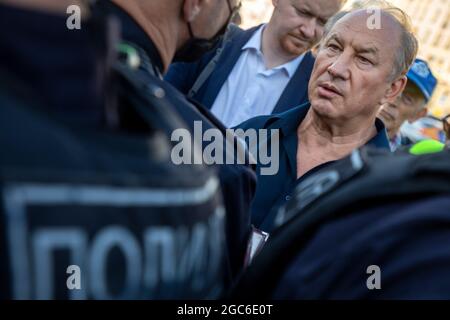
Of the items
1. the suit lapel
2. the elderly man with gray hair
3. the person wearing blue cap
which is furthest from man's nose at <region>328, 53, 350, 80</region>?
the person wearing blue cap

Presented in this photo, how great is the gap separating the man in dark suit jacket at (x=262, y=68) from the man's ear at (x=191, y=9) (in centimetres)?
104

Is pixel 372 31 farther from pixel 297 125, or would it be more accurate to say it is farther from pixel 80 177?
pixel 80 177

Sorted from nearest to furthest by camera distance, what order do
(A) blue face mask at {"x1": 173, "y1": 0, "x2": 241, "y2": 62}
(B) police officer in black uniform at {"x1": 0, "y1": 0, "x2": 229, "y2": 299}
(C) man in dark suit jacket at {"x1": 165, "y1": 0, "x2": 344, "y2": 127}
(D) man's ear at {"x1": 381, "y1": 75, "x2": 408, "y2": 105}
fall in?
(B) police officer in black uniform at {"x1": 0, "y1": 0, "x2": 229, "y2": 299} → (A) blue face mask at {"x1": 173, "y1": 0, "x2": 241, "y2": 62} → (D) man's ear at {"x1": 381, "y1": 75, "x2": 408, "y2": 105} → (C) man in dark suit jacket at {"x1": 165, "y1": 0, "x2": 344, "y2": 127}

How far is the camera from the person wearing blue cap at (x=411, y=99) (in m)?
3.01

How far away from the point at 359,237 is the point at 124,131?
0.35m

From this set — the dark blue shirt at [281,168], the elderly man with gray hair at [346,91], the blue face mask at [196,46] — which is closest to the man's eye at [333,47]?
the elderly man with gray hair at [346,91]

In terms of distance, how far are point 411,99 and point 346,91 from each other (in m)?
1.20

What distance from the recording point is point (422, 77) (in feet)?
9.91

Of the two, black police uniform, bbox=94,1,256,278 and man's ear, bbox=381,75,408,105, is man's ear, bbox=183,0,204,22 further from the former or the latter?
man's ear, bbox=381,75,408,105

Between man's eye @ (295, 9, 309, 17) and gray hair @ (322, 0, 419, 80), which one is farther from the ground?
man's eye @ (295, 9, 309, 17)

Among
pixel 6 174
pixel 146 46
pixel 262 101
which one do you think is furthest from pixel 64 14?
pixel 262 101

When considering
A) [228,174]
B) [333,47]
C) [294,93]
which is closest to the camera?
[228,174]

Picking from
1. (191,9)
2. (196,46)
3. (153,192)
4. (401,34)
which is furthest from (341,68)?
(153,192)

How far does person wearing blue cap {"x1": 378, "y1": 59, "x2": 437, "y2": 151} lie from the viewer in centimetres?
301
